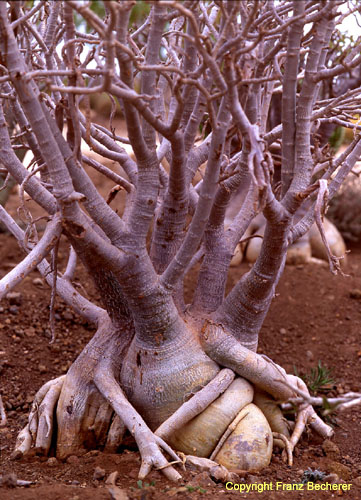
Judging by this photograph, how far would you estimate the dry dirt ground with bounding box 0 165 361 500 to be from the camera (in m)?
2.69

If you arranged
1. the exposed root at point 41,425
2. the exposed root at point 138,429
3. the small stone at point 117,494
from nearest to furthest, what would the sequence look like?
the small stone at point 117,494 < the exposed root at point 138,429 < the exposed root at point 41,425

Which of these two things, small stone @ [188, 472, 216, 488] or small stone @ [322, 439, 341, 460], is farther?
small stone @ [322, 439, 341, 460]

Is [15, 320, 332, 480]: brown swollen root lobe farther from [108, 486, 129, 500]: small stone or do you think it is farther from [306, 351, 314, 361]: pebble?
[306, 351, 314, 361]: pebble

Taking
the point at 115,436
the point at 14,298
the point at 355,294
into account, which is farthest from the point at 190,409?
the point at 355,294

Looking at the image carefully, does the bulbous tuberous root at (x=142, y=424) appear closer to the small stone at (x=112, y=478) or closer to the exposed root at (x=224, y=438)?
the exposed root at (x=224, y=438)

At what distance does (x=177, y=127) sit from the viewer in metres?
2.50

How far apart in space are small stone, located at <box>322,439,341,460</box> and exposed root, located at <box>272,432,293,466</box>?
0.85ft

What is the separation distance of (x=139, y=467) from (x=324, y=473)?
979mm

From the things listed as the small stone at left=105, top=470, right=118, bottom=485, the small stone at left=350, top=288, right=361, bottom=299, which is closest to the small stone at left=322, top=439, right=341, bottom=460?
the small stone at left=105, top=470, right=118, bottom=485

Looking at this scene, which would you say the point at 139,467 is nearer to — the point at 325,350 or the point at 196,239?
the point at 196,239

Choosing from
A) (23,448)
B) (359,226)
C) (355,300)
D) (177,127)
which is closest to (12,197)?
(359,226)

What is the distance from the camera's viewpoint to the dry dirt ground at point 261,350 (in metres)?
2.69

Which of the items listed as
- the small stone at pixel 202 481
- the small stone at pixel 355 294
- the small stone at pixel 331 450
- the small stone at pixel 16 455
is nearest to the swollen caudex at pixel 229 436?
the small stone at pixel 202 481

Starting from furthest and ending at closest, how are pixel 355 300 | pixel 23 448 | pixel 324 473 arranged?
pixel 355 300 → pixel 23 448 → pixel 324 473
